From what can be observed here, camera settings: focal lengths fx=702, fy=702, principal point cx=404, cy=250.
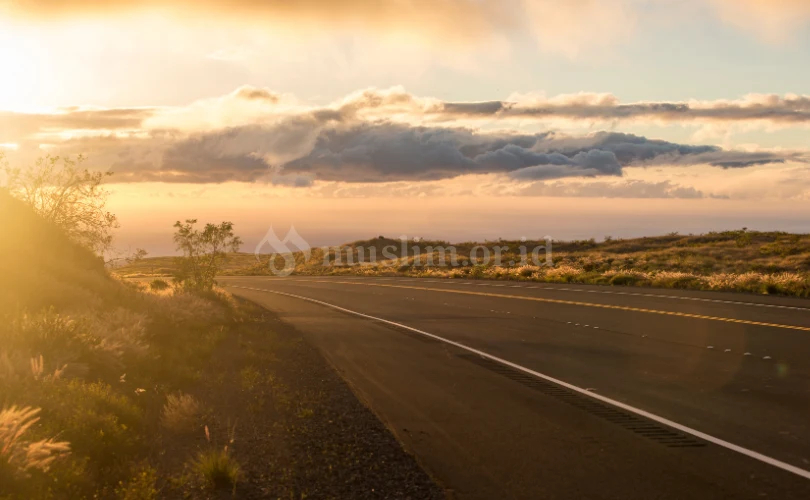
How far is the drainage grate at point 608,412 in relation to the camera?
8219 mm

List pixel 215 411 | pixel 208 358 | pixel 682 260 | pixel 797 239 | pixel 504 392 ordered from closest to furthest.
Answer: pixel 215 411 < pixel 504 392 < pixel 208 358 < pixel 682 260 < pixel 797 239

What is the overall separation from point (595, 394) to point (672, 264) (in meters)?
38.8

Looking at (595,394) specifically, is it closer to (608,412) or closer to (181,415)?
(608,412)

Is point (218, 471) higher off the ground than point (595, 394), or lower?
higher

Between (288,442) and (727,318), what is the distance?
602 inches

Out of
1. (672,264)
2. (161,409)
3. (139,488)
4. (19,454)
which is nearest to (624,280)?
(672,264)

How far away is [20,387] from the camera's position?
29.2ft

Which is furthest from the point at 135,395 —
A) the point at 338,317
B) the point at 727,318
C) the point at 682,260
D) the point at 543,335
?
the point at 682,260

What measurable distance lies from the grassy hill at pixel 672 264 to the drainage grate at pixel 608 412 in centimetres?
1915

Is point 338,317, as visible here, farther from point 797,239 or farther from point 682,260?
point 797,239

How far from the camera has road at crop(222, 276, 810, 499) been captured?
7.02 m

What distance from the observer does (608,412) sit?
9648 mm

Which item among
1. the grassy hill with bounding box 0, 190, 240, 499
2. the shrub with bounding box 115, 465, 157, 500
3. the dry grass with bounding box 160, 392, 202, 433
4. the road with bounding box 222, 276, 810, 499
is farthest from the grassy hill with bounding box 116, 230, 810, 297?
the shrub with bounding box 115, 465, 157, 500

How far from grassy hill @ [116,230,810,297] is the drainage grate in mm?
19147
